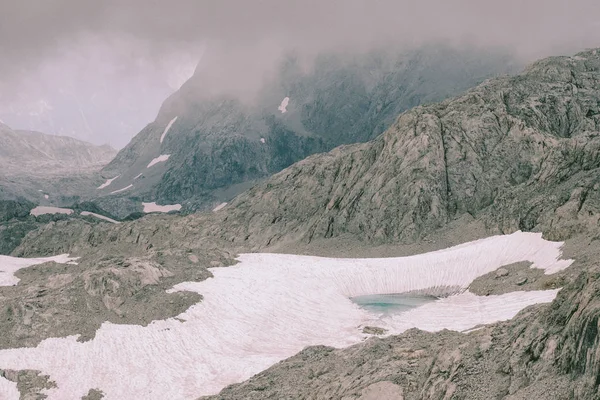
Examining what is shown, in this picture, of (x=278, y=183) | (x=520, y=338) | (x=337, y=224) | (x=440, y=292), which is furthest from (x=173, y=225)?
(x=520, y=338)

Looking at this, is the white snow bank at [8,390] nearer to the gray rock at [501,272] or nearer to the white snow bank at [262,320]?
the white snow bank at [262,320]

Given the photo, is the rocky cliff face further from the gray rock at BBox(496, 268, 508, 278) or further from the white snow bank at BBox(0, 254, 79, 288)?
the white snow bank at BBox(0, 254, 79, 288)

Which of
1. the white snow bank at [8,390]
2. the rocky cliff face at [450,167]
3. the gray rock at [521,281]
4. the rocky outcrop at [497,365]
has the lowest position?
the gray rock at [521,281]

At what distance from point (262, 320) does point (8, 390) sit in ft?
77.2

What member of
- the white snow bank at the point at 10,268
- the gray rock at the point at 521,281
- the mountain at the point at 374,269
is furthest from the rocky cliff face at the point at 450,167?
the white snow bank at the point at 10,268

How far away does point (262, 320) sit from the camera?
56125 millimetres

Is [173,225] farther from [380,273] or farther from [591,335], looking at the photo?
[591,335]

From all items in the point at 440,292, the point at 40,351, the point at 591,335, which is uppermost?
the point at 591,335

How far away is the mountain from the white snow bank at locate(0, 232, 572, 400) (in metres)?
0.26

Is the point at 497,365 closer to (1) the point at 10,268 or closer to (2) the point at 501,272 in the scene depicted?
(2) the point at 501,272

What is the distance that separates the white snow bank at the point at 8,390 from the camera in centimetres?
3822

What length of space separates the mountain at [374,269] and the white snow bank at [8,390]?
0.64 m

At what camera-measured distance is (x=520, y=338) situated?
24.0 meters

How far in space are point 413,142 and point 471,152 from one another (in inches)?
482
